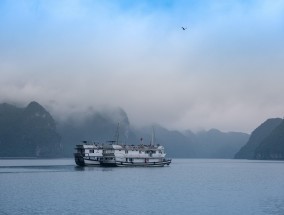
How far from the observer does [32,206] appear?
69125 mm

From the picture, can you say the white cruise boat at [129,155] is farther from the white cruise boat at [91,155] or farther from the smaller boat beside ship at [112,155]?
the white cruise boat at [91,155]

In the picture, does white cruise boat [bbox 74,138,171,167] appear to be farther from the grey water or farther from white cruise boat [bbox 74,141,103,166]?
the grey water

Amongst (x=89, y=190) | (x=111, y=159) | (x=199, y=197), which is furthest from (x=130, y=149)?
(x=199, y=197)

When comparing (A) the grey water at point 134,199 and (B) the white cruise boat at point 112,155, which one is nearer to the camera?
(A) the grey water at point 134,199

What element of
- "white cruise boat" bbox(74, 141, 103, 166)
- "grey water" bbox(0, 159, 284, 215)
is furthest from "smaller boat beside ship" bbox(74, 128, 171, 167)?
"grey water" bbox(0, 159, 284, 215)

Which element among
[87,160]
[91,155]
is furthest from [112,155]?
[87,160]

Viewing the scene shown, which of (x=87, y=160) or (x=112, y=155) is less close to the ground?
(x=112, y=155)

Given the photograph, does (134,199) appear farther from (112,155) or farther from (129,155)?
(129,155)

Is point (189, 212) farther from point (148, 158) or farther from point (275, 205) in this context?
point (148, 158)

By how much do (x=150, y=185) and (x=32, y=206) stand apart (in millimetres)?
40960

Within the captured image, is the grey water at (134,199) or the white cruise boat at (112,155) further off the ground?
the white cruise boat at (112,155)

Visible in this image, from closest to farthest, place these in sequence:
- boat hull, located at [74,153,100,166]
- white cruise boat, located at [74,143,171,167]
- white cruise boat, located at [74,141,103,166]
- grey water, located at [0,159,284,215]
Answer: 1. grey water, located at [0,159,284,215]
2. white cruise boat, located at [74,143,171,167]
3. white cruise boat, located at [74,141,103,166]
4. boat hull, located at [74,153,100,166]

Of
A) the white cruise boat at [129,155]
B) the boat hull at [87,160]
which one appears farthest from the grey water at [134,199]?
the boat hull at [87,160]

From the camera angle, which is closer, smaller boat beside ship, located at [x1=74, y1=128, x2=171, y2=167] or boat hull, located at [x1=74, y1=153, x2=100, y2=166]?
smaller boat beside ship, located at [x1=74, y1=128, x2=171, y2=167]
